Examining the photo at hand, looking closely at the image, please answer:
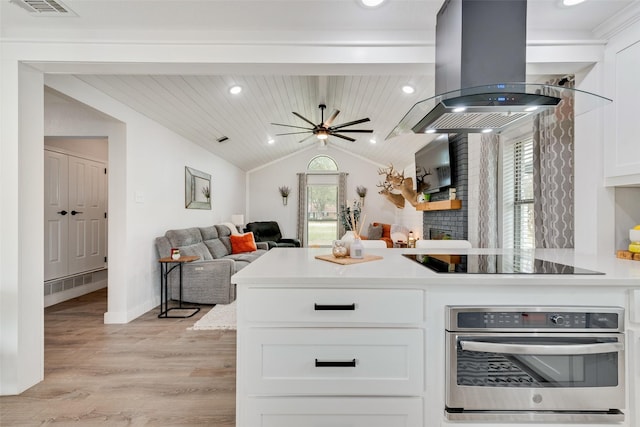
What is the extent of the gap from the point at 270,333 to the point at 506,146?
10.4ft

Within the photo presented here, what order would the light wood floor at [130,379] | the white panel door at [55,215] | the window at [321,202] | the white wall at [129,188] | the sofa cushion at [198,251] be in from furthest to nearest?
the window at [321,202], the sofa cushion at [198,251], the white panel door at [55,215], the white wall at [129,188], the light wood floor at [130,379]

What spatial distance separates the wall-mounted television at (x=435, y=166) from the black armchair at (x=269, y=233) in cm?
346

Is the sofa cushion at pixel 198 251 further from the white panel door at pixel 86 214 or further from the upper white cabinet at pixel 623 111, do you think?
the upper white cabinet at pixel 623 111

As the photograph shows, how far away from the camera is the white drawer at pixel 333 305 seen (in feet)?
4.40

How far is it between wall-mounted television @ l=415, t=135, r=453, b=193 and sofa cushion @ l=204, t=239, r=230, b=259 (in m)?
3.56

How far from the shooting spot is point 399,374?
1346 mm

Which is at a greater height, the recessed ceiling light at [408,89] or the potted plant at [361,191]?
the recessed ceiling light at [408,89]

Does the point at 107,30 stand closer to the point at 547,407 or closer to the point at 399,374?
the point at 399,374

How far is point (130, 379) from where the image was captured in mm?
2260

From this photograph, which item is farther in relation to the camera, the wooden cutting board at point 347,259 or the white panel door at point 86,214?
the white panel door at point 86,214

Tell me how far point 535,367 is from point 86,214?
556 centimetres

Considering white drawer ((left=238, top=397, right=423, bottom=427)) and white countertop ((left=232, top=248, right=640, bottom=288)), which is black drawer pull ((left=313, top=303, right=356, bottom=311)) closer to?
white countertop ((left=232, top=248, right=640, bottom=288))

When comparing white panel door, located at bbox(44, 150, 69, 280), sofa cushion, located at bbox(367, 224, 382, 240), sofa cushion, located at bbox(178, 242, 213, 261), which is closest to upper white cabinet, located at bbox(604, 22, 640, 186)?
sofa cushion, located at bbox(178, 242, 213, 261)

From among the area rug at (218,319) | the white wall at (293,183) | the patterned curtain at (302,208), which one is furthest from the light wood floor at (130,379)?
the white wall at (293,183)
